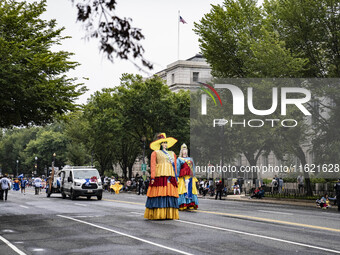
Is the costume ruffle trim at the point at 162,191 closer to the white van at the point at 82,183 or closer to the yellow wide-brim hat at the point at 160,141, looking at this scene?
the yellow wide-brim hat at the point at 160,141

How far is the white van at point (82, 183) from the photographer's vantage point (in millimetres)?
32844

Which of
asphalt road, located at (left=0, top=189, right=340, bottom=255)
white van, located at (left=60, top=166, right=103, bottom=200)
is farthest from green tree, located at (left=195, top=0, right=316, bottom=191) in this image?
asphalt road, located at (left=0, top=189, right=340, bottom=255)

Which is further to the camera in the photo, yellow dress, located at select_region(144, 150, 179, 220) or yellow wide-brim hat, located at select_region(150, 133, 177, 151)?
yellow wide-brim hat, located at select_region(150, 133, 177, 151)

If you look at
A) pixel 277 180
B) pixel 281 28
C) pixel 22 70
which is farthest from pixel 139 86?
pixel 22 70

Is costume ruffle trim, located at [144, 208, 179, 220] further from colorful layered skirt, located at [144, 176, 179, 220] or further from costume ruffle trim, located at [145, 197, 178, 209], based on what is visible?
costume ruffle trim, located at [145, 197, 178, 209]

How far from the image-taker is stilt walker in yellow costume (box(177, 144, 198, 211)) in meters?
18.1

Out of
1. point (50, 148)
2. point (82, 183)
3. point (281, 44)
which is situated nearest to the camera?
point (281, 44)

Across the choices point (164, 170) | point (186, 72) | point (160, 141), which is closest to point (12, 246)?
point (164, 170)

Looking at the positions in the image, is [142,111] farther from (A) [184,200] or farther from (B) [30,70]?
(A) [184,200]

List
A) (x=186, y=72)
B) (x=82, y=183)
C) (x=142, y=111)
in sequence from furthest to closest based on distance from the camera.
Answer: (x=186, y=72) → (x=142, y=111) → (x=82, y=183)

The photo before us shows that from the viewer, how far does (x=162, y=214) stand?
15078 millimetres

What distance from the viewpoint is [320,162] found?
113 ft

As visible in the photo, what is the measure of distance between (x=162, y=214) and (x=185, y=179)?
327 cm

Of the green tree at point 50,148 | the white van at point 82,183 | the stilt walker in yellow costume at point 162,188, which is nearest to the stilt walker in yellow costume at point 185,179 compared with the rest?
the stilt walker in yellow costume at point 162,188
